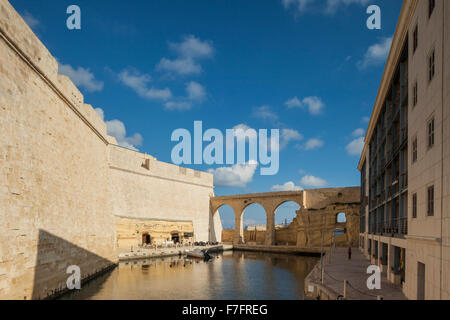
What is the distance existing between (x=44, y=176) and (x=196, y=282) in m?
10.4

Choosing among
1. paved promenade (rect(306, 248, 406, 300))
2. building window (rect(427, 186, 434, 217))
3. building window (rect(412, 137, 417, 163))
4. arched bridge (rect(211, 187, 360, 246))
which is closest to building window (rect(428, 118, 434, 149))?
building window (rect(427, 186, 434, 217))

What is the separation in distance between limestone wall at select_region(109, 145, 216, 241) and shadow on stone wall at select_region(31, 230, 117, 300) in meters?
15.7

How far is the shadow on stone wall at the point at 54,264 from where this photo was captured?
12.3 meters

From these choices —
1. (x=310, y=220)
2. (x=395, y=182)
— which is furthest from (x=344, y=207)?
(x=395, y=182)

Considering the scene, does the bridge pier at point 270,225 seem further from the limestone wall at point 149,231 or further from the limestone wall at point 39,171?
the limestone wall at point 39,171

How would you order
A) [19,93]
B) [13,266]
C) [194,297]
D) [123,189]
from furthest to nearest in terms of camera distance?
[123,189] < [194,297] < [19,93] < [13,266]

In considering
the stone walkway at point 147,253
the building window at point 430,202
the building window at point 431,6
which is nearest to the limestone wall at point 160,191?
the stone walkway at point 147,253

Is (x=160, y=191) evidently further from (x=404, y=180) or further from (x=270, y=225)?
(x=404, y=180)

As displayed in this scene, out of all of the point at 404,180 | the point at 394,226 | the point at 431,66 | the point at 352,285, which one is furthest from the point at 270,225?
the point at 431,66

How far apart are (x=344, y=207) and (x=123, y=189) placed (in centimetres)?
2505

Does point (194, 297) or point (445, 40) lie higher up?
point (445, 40)

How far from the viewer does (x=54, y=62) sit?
14656mm

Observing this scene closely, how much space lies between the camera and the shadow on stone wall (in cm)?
1228

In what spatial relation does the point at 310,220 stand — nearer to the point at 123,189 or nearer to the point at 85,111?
the point at 123,189
